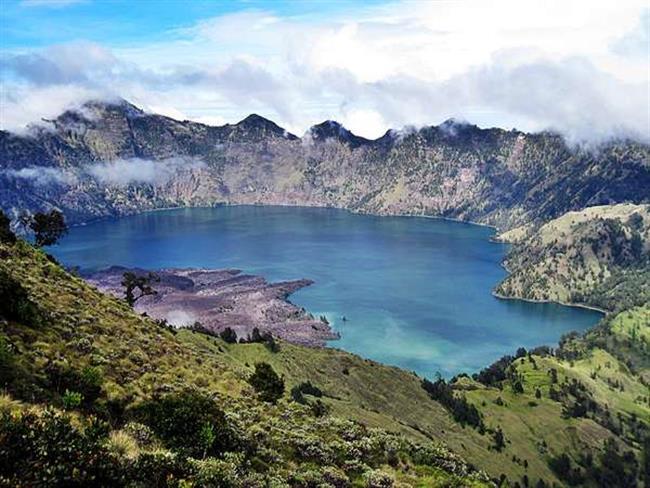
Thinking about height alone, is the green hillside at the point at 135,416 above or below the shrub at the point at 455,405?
above

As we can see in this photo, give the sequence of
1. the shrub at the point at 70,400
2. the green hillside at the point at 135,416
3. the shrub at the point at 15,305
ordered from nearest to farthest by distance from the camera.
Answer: the green hillside at the point at 135,416
the shrub at the point at 70,400
the shrub at the point at 15,305

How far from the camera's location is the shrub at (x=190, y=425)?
21.9 meters

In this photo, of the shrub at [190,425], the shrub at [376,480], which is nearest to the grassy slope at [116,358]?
the shrub at [376,480]

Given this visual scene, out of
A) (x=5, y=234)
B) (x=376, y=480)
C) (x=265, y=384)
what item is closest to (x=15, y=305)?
(x=376, y=480)

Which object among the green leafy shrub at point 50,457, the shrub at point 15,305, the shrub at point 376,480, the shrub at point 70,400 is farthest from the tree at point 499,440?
the green leafy shrub at point 50,457

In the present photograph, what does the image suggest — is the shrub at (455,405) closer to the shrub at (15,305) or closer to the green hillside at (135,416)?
the green hillside at (135,416)

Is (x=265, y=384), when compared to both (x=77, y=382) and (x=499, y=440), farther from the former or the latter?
(x=499, y=440)

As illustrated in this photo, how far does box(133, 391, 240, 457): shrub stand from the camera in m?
21.9

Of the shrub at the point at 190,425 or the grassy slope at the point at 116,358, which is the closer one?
the shrub at the point at 190,425

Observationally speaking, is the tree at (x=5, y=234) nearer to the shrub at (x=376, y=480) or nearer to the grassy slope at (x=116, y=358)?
the grassy slope at (x=116, y=358)

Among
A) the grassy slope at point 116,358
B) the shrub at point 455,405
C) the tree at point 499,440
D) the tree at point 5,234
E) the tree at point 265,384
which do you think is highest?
the tree at point 5,234

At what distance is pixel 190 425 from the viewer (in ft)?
74.0

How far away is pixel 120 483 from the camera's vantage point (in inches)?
637

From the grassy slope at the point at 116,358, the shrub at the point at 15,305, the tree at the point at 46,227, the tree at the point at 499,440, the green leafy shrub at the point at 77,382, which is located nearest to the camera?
the green leafy shrub at the point at 77,382
